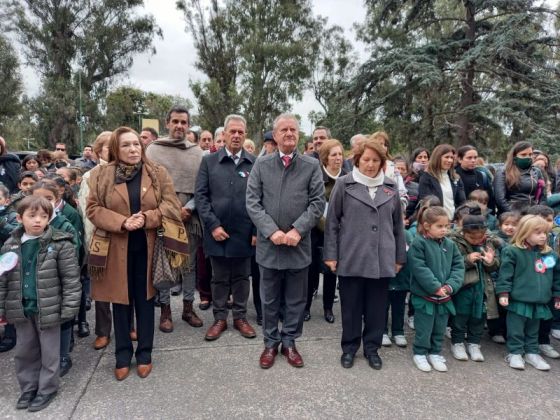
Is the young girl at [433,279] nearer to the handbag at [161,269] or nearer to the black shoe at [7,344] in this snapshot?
the handbag at [161,269]

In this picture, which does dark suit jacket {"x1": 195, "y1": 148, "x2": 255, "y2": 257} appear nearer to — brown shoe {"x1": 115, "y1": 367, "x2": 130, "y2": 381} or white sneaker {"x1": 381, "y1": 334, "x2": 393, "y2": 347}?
brown shoe {"x1": 115, "y1": 367, "x2": 130, "y2": 381}

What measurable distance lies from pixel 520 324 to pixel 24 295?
4.02 meters

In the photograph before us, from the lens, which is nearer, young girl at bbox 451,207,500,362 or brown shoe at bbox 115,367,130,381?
brown shoe at bbox 115,367,130,381

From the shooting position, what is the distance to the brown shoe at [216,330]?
12.2ft

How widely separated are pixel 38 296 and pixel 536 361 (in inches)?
159

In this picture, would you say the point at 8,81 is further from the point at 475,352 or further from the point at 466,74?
the point at 475,352

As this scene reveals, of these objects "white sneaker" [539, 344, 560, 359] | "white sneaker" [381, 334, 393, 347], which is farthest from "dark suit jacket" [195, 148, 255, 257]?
"white sneaker" [539, 344, 560, 359]

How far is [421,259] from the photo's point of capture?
331cm

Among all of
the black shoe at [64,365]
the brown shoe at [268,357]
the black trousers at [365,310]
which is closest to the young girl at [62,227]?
the black shoe at [64,365]

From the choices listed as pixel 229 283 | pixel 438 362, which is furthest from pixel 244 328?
pixel 438 362

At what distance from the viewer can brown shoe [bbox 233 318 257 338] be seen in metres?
3.78

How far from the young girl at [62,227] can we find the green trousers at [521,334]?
12.1 feet

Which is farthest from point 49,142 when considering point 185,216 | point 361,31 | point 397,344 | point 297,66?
point 397,344

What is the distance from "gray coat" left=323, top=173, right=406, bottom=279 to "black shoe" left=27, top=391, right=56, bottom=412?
2.33 meters
